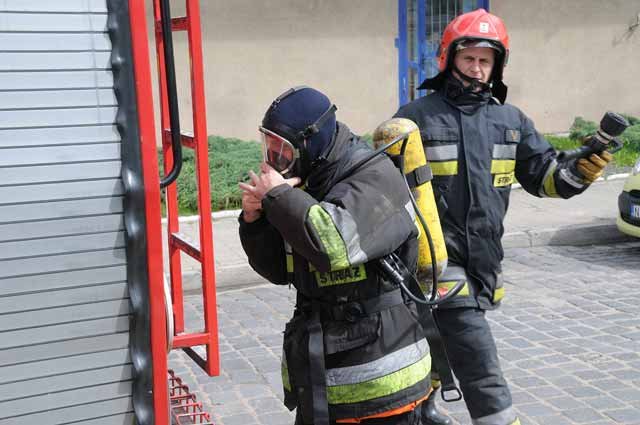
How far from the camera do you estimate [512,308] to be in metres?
6.56

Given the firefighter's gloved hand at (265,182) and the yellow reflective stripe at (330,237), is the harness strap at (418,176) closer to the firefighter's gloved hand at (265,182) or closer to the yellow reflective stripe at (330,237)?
the firefighter's gloved hand at (265,182)

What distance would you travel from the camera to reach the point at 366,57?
41.0 feet

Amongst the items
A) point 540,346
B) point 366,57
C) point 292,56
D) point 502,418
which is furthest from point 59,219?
point 366,57

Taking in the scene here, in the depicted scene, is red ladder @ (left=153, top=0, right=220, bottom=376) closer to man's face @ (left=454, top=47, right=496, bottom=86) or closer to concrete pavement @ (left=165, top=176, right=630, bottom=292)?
man's face @ (left=454, top=47, right=496, bottom=86)

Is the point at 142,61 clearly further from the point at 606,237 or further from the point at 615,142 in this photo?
the point at 606,237

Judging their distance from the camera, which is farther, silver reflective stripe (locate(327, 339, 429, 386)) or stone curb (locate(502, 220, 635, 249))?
stone curb (locate(502, 220, 635, 249))

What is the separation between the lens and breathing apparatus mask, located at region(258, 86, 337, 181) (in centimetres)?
274

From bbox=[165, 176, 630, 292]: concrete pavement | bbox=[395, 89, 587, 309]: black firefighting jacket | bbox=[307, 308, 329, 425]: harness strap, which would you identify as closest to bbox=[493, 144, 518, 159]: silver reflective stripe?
bbox=[395, 89, 587, 309]: black firefighting jacket

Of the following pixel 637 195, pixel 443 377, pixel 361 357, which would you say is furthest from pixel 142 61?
pixel 637 195

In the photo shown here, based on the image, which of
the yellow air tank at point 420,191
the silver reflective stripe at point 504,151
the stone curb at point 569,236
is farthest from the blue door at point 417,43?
the yellow air tank at point 420,191

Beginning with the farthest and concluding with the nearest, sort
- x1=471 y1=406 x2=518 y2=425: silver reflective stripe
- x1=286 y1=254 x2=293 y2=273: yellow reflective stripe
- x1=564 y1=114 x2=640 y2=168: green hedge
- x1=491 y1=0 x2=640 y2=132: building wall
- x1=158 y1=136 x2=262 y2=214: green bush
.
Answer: x1=491 y1=0 x2=640 y2=132: building wall
x1=564 y1=114 x2=640 y2=168: green hedge
x1=158 y1=136 x2=262 y2=214: green bush
x1=471 y1=406 x2=518 y2=425: silver reflective stripe
x1=286 y1=254 x2=293 y2=273: yellow reflective stripe

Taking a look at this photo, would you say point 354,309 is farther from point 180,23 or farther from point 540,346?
point 540,346

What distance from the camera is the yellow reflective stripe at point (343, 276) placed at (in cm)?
279

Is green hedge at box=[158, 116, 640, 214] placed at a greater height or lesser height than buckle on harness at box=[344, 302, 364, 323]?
lesser
